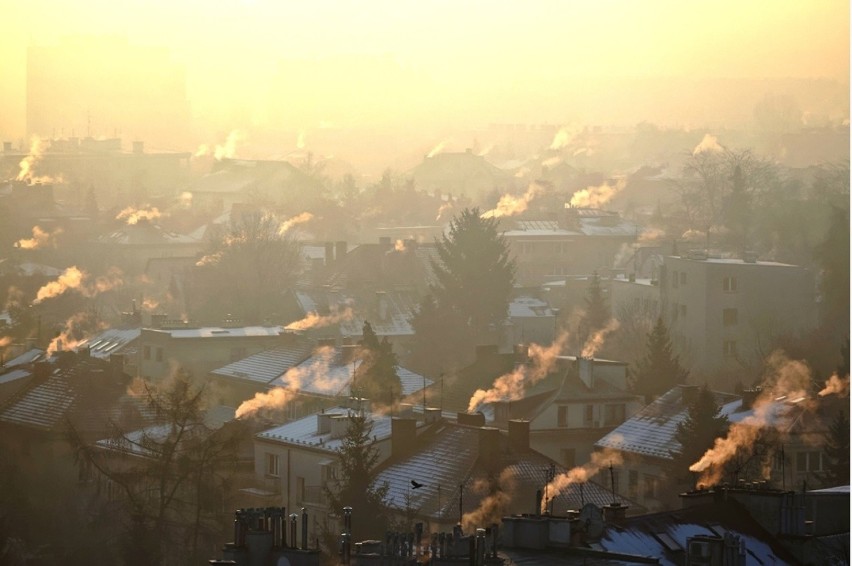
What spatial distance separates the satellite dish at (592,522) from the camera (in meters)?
9.04

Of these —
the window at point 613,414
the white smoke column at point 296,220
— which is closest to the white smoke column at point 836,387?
the window at point 613,414

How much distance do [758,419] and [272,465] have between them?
3.36 meters

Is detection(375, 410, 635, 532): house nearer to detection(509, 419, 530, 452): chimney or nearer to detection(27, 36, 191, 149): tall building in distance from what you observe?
detection(509, 419, 530, 452): chimney

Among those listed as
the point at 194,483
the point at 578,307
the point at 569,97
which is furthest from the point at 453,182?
the point at 194,483

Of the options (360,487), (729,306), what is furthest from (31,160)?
(360,487)

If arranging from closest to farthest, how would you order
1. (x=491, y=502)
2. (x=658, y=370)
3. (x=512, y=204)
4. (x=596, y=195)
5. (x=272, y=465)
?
(x=491, y=502), (x=272, y=465), (x=658, y=370), (x=512, y=204), (x=596, y=195)

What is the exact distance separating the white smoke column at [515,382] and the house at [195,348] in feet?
A: 10.5

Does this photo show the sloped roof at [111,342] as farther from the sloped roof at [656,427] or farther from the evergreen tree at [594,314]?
the sloped roof at [656,427]

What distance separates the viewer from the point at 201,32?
103ft

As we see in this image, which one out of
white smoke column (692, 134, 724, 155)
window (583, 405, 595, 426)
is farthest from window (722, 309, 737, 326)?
white smoke column (692, 134, 724, 155)

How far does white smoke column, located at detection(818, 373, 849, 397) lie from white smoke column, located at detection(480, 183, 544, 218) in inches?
623

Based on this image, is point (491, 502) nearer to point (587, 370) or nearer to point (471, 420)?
point (471, 420)

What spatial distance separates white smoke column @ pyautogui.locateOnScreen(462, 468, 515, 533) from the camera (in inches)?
473

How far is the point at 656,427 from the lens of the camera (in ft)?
50.2
